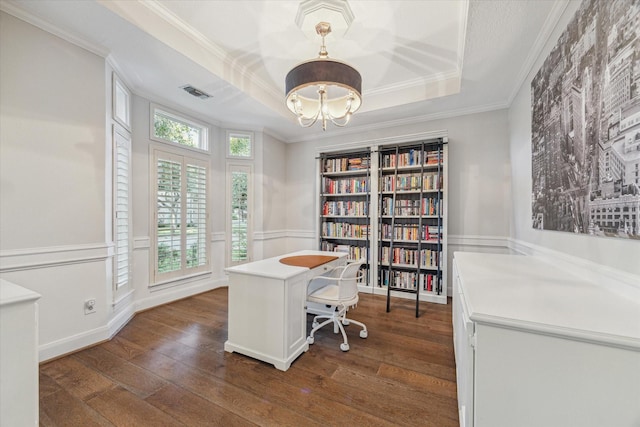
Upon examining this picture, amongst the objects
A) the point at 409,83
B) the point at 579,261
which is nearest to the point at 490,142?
the point at 409,83

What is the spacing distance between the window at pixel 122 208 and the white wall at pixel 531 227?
12.5ft

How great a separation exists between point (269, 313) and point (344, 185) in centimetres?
267

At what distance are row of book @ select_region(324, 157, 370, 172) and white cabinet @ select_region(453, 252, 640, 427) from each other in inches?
127

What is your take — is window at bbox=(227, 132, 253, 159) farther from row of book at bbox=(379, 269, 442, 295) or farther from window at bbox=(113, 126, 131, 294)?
row of book at bbox=(379, 269, 442, 295)

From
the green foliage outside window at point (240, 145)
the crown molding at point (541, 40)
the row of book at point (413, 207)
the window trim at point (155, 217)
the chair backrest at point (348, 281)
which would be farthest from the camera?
the green foliage outside window at point (240, 145)

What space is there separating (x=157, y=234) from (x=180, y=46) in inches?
89.6

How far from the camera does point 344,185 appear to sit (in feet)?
13.8

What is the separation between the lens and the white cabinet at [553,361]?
0.71 meters

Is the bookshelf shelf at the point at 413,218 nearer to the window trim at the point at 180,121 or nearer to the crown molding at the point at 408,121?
the crown molding at the point at 408,121

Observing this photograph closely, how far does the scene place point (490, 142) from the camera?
3.37 m

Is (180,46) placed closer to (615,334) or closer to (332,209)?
(332,209)

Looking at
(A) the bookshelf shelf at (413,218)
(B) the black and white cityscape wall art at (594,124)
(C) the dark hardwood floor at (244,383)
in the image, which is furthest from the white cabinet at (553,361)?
(A) the bookshelf shelf at (413,218)

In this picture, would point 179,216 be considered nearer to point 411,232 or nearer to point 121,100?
point 121,100

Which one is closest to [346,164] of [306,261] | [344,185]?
[344,185]
